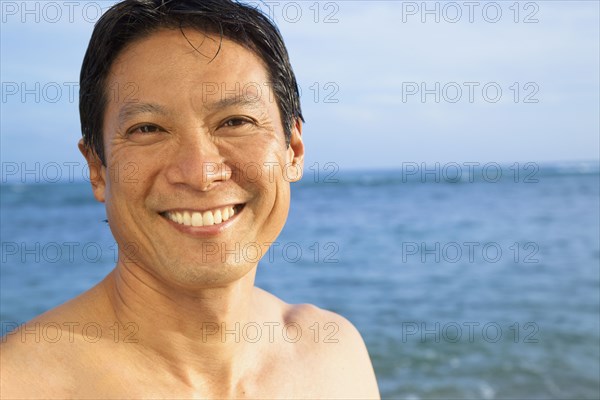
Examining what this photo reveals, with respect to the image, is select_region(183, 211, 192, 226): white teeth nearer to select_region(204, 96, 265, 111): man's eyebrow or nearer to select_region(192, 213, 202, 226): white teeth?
select_region(192, 213, 202, 226): white teeth

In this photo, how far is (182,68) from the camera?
6.91ft

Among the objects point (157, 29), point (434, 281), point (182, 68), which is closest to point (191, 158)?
point (182, 68)

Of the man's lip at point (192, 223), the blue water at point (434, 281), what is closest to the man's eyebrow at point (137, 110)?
the man's lip at point (192, 223)

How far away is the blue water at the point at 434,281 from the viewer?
7.88 metres

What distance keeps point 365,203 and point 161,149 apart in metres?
26.8

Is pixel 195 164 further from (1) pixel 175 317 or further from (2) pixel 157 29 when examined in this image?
(1) pixel 175 317

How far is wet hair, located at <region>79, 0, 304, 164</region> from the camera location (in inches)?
86.4

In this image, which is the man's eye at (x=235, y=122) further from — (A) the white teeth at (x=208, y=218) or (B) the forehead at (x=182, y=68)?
(A) the white teeth at (x=208, y=218)

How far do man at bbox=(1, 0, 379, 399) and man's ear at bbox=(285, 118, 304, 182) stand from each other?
0.14 feet

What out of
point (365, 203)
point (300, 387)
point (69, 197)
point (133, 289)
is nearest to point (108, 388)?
point (133, 289)

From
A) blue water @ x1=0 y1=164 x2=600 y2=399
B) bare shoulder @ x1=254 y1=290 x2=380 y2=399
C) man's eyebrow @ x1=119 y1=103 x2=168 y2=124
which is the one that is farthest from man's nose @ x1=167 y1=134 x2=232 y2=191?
blue water @ x1=0 y1=164 x2=600 y2=399

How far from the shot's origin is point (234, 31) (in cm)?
226

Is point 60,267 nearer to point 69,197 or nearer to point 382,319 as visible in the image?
point 382,319

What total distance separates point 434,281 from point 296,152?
32.7 ft
